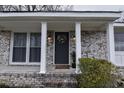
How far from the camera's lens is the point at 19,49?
10578 millimetres

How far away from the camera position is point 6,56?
10.5 meters

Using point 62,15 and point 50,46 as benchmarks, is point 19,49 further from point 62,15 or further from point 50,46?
point 62,15

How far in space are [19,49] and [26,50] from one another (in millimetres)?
431

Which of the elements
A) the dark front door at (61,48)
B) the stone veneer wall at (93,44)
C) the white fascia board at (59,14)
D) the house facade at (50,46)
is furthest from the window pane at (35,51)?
the white fascia board at (59,14)

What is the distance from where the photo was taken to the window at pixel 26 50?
34.5 ft

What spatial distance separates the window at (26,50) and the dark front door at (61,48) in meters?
1.04

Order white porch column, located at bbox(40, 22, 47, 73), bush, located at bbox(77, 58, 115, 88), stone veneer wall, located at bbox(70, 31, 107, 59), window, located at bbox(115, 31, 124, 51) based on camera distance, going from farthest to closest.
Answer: window, located at bbox(115, 31, 124, 51) → stone veneer wall, located at bbox(70, 31, 107, 59) → white porch column, located at bbox(40, 22, 47, 73) → bush, located at bbox(77, 58, 115, 88)

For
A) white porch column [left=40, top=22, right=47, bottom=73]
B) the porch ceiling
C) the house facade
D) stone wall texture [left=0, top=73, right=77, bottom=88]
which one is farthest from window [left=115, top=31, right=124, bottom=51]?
white porch column [left=40, top=22, right=47, bottom=73]

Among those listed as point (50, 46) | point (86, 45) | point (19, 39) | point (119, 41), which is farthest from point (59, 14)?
point (119, 41)

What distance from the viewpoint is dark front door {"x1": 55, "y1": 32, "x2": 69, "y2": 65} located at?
415 inches

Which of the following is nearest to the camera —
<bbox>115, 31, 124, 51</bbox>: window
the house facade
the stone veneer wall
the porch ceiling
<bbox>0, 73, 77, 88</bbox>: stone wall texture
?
<bbox>0, 73, 77, 88</bbox>: stone wall texture

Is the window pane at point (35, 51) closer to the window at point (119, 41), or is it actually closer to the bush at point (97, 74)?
the bush at point (97, 74)

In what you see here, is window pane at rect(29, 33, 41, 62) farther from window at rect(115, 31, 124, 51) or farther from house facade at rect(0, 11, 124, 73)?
window at rect(115, 31, 124, 51)

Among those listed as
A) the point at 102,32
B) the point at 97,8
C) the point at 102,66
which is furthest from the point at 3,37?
the point at 97,8
